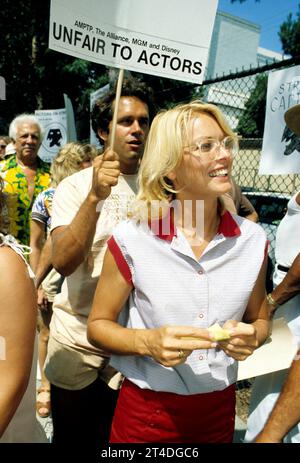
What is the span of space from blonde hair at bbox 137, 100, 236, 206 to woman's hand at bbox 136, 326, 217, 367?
51 centimetres

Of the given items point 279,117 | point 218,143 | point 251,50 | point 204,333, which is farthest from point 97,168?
point 251,50

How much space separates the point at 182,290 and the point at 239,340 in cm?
25

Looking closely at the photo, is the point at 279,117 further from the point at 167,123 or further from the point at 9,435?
the point at 9,435

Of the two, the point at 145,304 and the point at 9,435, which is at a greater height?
the point at 145,304

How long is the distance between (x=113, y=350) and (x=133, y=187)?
89 centimetres

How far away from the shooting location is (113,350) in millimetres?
1596

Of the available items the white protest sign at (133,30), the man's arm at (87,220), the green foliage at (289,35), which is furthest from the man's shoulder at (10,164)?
the green foliage at (289,35)

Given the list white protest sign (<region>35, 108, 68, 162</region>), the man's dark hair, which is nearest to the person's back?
the man's dark hair

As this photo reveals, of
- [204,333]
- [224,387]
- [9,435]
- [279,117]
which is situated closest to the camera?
[204,333]

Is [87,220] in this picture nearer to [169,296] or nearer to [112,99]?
[169,296]

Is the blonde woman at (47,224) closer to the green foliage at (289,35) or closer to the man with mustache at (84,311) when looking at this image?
the man with mustache at (84,311)

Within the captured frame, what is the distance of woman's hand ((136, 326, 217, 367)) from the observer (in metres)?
1.33

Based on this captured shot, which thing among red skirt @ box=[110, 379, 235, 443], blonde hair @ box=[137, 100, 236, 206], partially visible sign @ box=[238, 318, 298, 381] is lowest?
red skirt @ box=[110, 379, 235, 443]

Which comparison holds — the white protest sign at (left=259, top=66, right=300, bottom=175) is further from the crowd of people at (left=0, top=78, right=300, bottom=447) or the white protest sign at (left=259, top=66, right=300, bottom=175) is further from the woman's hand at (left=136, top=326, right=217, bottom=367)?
the woman's hand at (left=136, top=326, right=217, bottom=367)
